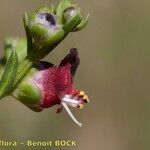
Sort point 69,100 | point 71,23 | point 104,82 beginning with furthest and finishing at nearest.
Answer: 1. point 104,82
2. point 69,100
3. point 71,23

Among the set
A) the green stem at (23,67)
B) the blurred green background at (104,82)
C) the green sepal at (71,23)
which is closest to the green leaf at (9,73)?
the green stem at (23,67)

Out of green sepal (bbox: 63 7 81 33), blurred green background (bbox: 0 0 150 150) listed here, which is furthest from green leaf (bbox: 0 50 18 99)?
blurred green background (bbox: 0 0 150 150)

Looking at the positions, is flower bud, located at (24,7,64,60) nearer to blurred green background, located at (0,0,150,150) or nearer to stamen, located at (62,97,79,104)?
stamen, located at (62,97,79,104)

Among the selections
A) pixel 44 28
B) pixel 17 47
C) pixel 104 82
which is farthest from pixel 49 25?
pixel 104 82

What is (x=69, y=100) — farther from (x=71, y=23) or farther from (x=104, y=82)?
(x=104, y=82)

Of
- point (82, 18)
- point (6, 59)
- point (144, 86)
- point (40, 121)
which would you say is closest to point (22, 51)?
point (6, 59)

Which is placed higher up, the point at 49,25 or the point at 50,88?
the point at 49,25

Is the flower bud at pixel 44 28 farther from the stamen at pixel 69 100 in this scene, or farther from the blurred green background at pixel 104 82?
the blurred green background at pixel 104 82
